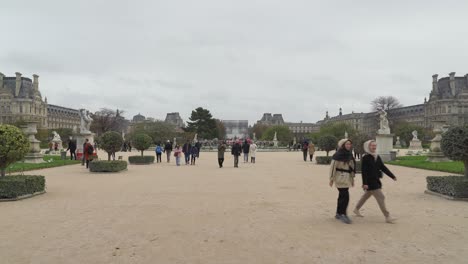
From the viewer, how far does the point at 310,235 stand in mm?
6730

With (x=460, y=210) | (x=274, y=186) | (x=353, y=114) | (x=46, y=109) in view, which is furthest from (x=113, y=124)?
(x=353, y=114)

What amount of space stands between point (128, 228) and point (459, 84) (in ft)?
365

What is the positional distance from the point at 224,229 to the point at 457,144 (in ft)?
23.7

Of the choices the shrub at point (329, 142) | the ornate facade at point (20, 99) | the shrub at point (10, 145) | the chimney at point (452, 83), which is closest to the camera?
the shrub at point (10, 145)

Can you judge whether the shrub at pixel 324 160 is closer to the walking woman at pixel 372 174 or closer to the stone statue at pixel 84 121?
the walking woman at pixel 372 174

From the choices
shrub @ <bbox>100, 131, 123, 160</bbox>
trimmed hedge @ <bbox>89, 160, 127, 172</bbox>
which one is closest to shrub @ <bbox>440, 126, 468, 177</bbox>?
trimmed hedge @ <bbox>89, 160, 127, 172</bbox>

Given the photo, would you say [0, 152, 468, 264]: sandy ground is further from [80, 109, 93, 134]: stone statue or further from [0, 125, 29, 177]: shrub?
[80, 109, 93, 134]: stone statue

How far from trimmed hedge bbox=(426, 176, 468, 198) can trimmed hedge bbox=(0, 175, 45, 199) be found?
38.1ft

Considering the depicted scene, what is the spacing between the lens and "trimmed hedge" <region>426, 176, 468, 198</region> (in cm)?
1045

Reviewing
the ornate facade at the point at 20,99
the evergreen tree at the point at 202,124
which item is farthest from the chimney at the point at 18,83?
the evergreen tree at the point at 202,124

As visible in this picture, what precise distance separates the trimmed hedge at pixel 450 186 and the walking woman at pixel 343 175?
14.5 feet

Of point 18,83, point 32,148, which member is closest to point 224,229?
point 32,148

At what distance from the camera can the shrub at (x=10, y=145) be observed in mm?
10883

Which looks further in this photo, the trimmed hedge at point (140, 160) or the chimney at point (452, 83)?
the chimney at point (452, 83)
